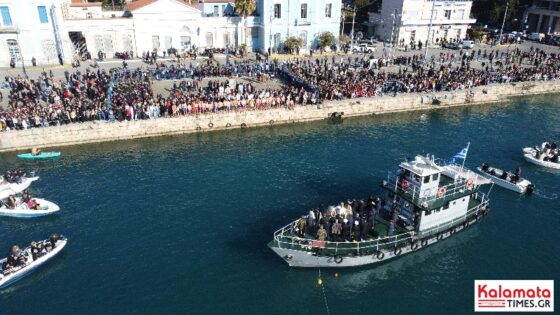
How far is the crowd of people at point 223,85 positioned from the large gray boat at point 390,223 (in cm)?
2318

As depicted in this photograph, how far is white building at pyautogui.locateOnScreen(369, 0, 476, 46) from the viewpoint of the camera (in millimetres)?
80750

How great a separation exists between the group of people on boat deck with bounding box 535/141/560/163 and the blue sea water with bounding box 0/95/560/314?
1.49 meters

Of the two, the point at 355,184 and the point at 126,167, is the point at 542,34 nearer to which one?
the point at 355,184

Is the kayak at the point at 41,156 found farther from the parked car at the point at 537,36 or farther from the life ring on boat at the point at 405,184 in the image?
the parked car at the point at 537,36

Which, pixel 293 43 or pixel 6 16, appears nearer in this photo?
pixel 6 16

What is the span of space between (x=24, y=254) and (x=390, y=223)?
22.8 meters

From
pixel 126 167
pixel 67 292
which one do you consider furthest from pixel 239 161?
pixel 67 292

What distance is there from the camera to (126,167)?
41.3 m

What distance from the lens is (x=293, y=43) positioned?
7069 cm

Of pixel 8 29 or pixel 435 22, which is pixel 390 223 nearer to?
pixel 8 29

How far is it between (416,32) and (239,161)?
54.0 meters

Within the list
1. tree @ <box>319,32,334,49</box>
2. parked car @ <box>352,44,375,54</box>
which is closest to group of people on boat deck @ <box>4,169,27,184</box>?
tree @ <box>319,32,334,49</box>

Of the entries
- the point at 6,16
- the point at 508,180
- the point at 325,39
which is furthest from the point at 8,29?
the point at 508,180

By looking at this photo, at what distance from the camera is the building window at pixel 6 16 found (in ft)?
189
